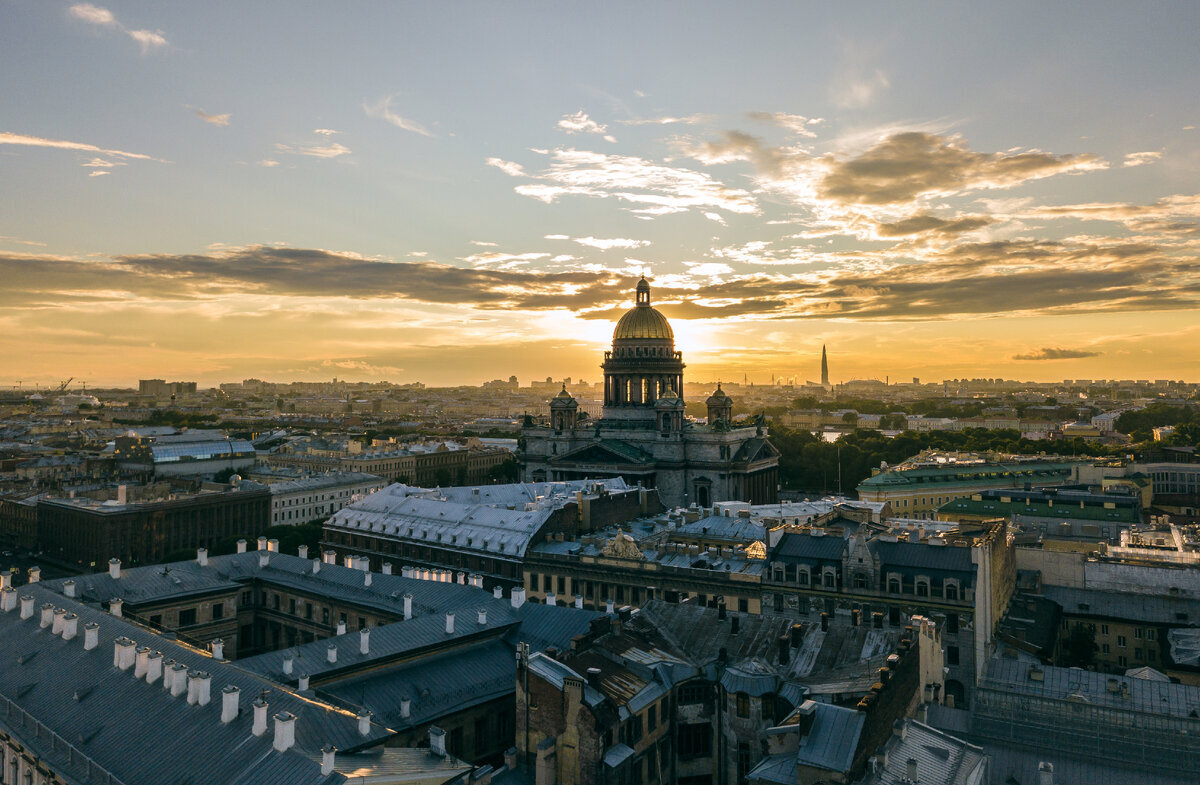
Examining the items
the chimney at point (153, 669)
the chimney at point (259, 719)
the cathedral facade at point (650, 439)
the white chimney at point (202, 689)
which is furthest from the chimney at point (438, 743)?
the cathedral facade at point (650, 439)

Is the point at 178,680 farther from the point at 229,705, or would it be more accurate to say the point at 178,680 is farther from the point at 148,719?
the point at 229,705

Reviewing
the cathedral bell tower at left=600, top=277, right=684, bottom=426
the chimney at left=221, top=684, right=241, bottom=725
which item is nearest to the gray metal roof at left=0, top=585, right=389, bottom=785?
the chimney at left=221, top=684, right=241, bottom=725

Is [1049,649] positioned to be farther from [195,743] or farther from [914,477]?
[914,477]

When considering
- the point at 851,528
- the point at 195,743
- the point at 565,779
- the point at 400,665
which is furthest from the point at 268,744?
the point at 851,528

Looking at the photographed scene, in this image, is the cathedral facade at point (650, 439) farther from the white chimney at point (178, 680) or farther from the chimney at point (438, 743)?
the white chimney at point (178, 680)

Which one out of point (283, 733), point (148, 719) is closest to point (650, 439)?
point (148, 719)

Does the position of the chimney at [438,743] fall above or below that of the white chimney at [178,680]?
below

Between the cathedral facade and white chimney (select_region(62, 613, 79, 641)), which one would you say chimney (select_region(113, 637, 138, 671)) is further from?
the cathedral facade
